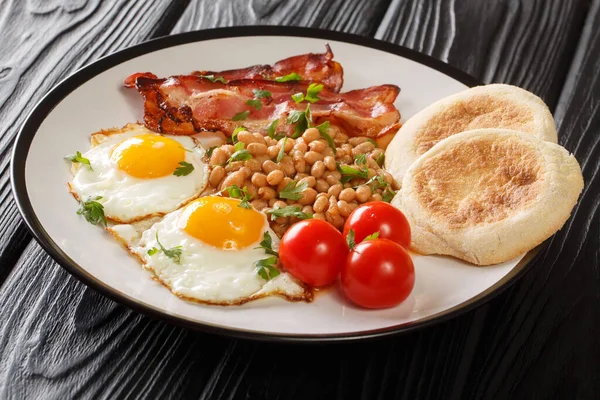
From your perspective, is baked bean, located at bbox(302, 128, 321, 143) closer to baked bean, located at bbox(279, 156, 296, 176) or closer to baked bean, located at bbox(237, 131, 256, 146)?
baked bean, located at bbox(279, 156, 296, 176)

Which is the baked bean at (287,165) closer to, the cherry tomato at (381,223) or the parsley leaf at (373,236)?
the cherry tomato at (381,223)

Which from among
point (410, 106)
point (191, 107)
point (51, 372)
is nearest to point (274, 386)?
point (51, 372)

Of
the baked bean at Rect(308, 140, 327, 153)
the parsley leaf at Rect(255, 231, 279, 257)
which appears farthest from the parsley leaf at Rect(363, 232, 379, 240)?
the baked bean at Rect(308, 140, 327, 153)

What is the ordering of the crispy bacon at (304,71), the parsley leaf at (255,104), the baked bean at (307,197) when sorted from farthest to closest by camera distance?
the crispy bacon at (304,71) < the parsley leaf at (255,104) < the baked bean at (307,197)

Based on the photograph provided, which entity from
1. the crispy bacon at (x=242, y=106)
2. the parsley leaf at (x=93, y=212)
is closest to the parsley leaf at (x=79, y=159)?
the parsley leaf at (x=93, y=212)

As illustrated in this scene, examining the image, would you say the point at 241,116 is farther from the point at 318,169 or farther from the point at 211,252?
the point at 211,252

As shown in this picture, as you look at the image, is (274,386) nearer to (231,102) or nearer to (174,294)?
(174,294)
